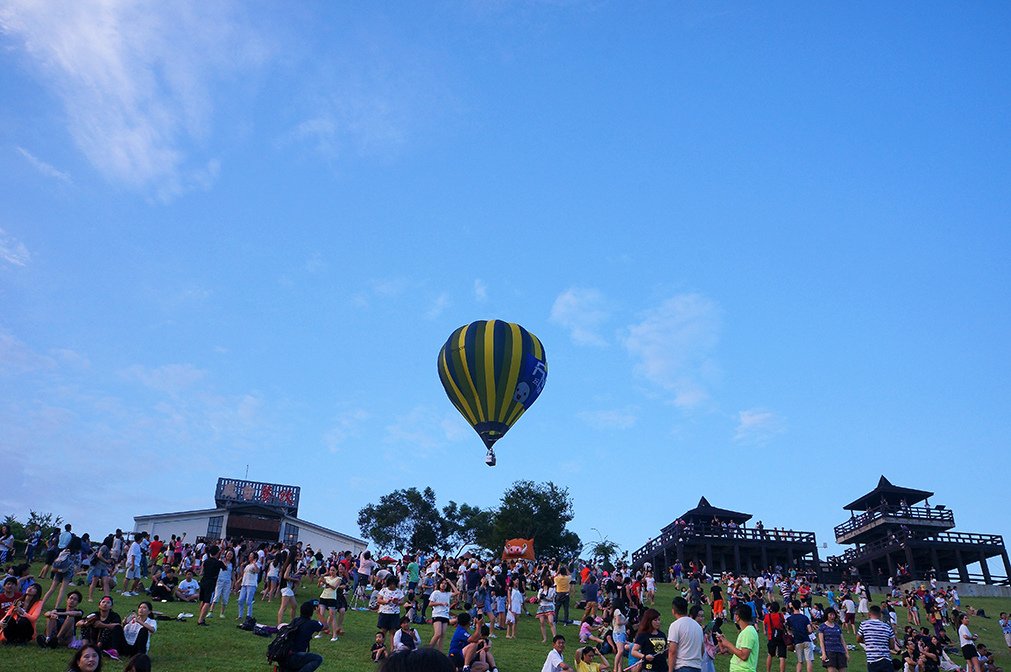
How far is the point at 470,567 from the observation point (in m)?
27.5

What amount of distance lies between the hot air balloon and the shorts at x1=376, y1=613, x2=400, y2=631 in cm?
1683

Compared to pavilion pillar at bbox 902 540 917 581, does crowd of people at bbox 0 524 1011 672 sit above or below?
below

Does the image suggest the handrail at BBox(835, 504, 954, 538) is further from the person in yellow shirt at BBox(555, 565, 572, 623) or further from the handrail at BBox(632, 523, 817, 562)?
the person in yellow shirt at BBox(555, 565, 572, 623)

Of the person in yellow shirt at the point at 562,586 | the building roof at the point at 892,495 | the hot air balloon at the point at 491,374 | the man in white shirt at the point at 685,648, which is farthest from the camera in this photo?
the building roof at the point at 892,495

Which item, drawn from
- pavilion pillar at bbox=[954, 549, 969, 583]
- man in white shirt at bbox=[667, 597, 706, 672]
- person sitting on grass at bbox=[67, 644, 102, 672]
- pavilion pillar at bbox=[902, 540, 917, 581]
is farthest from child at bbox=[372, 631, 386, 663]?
pavilion pillar at bbox=[954, 549, 969, 583]

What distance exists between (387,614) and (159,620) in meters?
6.40

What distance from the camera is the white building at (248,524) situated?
55250 mm

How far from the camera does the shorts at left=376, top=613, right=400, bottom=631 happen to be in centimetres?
1695

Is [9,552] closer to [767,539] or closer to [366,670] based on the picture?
[366,670]

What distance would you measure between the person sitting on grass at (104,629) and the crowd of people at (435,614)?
0.08ft

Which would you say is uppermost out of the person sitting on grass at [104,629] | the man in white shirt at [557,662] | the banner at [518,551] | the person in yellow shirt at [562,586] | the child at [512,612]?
the banner at [518,551]

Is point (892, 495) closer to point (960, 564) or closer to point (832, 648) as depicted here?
point (960, 564)

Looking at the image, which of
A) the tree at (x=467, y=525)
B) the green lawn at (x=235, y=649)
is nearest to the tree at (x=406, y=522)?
the tree at (x=467, y=525)

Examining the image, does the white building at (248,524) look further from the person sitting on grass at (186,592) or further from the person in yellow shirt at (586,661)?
the person in yellow shirt at (586,661)
